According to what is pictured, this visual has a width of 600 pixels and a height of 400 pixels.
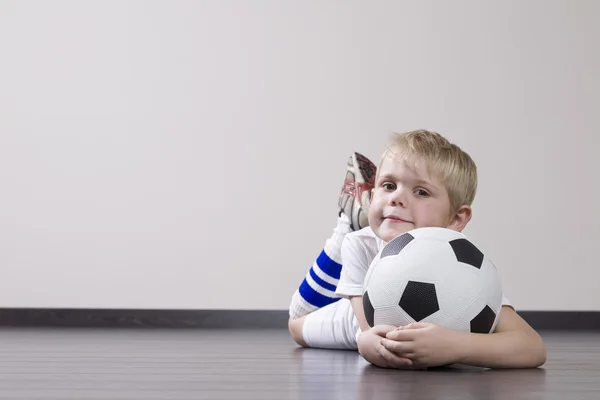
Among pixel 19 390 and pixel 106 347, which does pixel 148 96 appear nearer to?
pixel 106 347

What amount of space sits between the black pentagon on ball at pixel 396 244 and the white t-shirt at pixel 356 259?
0.65ft

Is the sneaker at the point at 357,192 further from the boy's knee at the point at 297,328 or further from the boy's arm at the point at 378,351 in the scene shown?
the boy's arm at the point at 378,351

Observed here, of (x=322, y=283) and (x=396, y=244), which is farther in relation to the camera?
(x=322, y=283)

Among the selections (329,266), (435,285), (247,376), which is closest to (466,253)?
(435,285)

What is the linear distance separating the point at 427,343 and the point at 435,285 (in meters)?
0.12

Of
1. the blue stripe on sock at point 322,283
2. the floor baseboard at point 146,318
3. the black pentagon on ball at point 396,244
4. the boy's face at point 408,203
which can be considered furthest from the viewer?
the floor baseboard at point 146,318

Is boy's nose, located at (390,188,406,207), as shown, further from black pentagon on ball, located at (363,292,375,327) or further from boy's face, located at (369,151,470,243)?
black pentagon on ball, located at (363,292,375,327)

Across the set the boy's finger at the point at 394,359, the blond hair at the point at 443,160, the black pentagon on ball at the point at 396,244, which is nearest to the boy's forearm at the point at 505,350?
the boy's finger at the point at 394,359

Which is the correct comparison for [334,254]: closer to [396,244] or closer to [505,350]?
[396,244]

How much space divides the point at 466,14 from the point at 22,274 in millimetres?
2580

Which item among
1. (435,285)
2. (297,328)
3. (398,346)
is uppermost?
(435,285)

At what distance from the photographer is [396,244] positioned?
1646 millimetres

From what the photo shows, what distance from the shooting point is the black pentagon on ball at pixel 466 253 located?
159cm

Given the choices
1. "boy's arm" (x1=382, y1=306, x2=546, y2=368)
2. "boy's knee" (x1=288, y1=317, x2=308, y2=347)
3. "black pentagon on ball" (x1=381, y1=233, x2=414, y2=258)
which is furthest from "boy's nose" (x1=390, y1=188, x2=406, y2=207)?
"boy's knee" (x1=288, y1=317, x2=308, y2=347)
